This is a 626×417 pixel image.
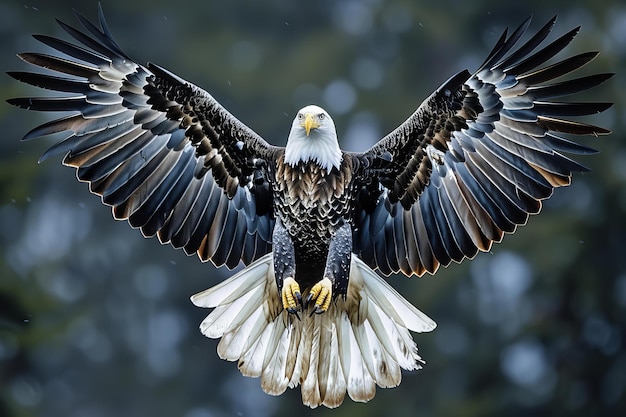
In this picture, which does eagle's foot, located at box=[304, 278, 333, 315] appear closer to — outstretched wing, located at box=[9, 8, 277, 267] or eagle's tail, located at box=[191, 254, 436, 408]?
eagle's tail, located at box=[191, 254, 436, 408]

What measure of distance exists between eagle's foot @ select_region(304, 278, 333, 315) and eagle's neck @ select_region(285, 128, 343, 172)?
532mm

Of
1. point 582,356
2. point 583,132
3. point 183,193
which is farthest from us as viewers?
point 582,356

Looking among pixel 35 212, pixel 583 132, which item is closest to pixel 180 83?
pixel 583 132

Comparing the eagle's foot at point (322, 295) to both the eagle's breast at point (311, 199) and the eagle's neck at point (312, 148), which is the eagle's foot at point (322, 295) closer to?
the eagle's breast at point (311, 199)

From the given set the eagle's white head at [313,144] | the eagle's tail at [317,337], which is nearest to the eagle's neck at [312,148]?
the eagle's white head at [313,144]

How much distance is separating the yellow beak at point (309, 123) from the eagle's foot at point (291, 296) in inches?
26.6

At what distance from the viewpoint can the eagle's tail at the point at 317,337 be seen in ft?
19.3

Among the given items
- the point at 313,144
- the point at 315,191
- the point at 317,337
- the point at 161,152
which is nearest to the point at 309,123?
the point at 313,144

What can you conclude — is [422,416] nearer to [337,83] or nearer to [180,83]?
[337,83]

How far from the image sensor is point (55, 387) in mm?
14148

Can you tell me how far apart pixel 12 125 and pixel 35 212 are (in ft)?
4.06

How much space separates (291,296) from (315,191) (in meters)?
0.51

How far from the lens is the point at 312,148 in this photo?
5.74m

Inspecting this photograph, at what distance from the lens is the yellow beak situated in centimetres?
562
